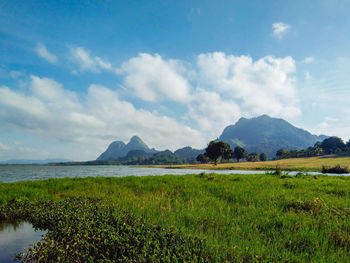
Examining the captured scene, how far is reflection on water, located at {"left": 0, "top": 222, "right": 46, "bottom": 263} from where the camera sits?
4.86 metres

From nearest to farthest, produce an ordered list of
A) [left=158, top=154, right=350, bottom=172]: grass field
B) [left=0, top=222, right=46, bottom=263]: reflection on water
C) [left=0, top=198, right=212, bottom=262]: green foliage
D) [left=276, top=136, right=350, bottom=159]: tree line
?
1. [left=0, top=198, right=212, bottom=262]: green foliage
2. [left=0, top=222, right=46, bottom=263]: reflection on water
3. [left=158, top=154, right=350, bottom=172]: grass field
4. [left=276, top=136, right=350, bottom=159]: tree line

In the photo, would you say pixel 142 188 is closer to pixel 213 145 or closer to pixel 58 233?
pixel 58 233

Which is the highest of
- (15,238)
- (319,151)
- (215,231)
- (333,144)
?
(333,144)

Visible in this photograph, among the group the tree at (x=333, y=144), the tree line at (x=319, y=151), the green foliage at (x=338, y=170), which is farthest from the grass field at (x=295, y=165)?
the tree at (x=333, y=144)

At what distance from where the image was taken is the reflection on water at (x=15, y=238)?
486cm

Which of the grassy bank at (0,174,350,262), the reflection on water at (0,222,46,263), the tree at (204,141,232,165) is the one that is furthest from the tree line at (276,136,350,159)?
the reflection on water at (0,222,46,263)

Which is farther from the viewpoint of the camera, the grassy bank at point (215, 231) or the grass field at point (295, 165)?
the grass field at point (295, 165)

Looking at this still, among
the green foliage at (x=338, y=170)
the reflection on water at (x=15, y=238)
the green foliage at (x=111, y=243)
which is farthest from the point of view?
the green foliage at (x=338, y=170)

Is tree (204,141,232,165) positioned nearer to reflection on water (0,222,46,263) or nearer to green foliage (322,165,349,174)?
green foliage (322,165,349,174)

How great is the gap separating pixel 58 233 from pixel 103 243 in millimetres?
2141

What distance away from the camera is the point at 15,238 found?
229 inches

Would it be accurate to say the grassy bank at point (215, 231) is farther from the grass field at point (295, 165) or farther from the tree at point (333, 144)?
the tree at point (333, 144)

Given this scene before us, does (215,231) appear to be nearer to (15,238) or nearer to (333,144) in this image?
(15,238)

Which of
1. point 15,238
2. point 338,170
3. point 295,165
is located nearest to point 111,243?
point 15,238
